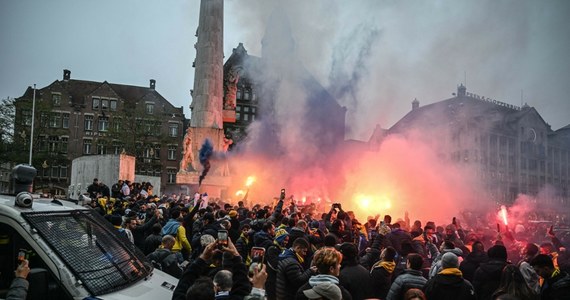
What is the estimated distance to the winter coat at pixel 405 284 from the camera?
516 centimetres

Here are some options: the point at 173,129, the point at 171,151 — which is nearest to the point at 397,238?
the point at 171,151

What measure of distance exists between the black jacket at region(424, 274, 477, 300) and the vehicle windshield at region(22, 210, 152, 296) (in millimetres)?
3109

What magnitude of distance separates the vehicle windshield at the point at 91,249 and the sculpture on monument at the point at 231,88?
3926 centimetres

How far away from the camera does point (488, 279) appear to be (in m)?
5.89

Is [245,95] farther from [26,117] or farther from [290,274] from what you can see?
[290,274]

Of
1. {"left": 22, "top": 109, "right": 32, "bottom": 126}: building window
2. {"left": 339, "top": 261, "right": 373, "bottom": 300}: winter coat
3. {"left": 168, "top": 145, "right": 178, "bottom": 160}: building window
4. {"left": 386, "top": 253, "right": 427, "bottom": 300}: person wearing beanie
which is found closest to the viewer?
{"left": 386, "top": 253, "right": 427, "bottom": 300}: person wearing beanie

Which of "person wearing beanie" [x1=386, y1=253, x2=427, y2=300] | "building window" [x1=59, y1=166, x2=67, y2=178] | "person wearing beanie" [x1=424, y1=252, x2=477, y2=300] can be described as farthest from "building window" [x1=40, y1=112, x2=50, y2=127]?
"person wearing beanie" [x1=424, y1=252, x2=477, y2=300]

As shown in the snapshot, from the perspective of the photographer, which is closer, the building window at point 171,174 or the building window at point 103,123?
the building window at point 103,123

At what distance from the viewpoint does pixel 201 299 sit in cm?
331

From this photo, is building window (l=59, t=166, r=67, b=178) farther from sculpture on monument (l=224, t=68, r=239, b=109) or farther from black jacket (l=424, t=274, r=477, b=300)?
black jacket (l=424, t=274, r=477, b=300)

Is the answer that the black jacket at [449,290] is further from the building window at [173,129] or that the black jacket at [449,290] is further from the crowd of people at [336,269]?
the building window at [173,129]

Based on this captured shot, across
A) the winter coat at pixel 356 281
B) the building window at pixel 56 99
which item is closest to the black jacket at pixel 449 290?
the winter coat at pixel 356 281

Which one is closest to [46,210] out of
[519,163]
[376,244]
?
[376,244]

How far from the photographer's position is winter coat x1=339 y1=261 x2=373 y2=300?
530cm
